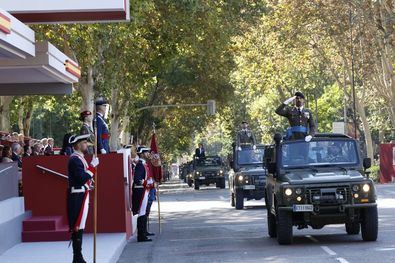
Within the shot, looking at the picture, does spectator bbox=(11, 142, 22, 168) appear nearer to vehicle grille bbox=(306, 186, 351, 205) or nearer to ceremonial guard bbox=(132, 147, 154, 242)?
ceremonial guard bbox=(132, 147, 154, 242)

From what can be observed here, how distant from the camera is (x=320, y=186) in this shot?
17609 mm

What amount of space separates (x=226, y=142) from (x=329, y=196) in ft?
383

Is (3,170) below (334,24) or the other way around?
below

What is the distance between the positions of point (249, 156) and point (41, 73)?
567 inches

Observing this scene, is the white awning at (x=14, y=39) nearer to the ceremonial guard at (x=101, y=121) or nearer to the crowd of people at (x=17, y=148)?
the ceremonial guard at (x=101, y=121)

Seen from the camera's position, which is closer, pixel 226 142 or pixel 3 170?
pixel 3 170

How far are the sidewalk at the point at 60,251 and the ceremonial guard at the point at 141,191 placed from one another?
1.43 ft

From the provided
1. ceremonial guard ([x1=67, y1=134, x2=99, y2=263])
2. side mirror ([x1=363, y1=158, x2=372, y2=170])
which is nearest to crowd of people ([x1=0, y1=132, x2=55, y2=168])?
ceremonial guard ([x1=67, y1=134, x2=99, y2=263])

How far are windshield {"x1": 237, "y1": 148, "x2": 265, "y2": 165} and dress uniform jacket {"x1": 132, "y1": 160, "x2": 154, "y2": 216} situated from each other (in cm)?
1105

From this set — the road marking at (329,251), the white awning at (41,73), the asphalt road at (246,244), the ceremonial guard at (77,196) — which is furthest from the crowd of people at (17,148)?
the road marking at (329,251)

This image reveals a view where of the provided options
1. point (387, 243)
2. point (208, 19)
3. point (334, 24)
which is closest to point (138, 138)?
point (334, 24)

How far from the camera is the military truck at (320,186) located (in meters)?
17.6

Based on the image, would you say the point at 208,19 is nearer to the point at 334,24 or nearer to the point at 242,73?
the point at 334,24

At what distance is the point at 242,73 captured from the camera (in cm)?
5850
